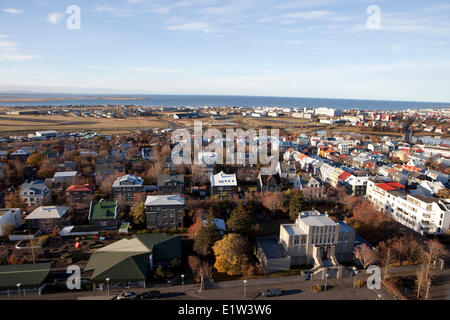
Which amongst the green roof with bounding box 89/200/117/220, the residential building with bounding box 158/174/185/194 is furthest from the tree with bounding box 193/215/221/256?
the residential building with bounding box 158/174/185/194

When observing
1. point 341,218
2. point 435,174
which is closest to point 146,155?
point 341,218

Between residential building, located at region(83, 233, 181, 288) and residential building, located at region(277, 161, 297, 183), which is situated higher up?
residential building, located at region(277, 161, 297, 183)

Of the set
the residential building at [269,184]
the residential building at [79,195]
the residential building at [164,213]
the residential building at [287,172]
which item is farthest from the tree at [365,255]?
the residential building at [79,195]

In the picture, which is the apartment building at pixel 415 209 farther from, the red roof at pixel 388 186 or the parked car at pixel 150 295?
the parked car at pixel 150 295

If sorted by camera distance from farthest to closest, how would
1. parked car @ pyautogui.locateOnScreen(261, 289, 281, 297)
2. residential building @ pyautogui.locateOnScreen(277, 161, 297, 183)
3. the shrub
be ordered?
1. residential building @ pyautogui.locateOnScreen(277, 161, 297, 183)
2. the shrub
3. parked car @ pyautogui.locateOnScreen(261, 289, 281, 297)

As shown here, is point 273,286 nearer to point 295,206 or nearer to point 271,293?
point 271,293

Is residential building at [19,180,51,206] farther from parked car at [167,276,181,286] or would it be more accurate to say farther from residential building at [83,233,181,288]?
parked car at [167,276,181,286]
